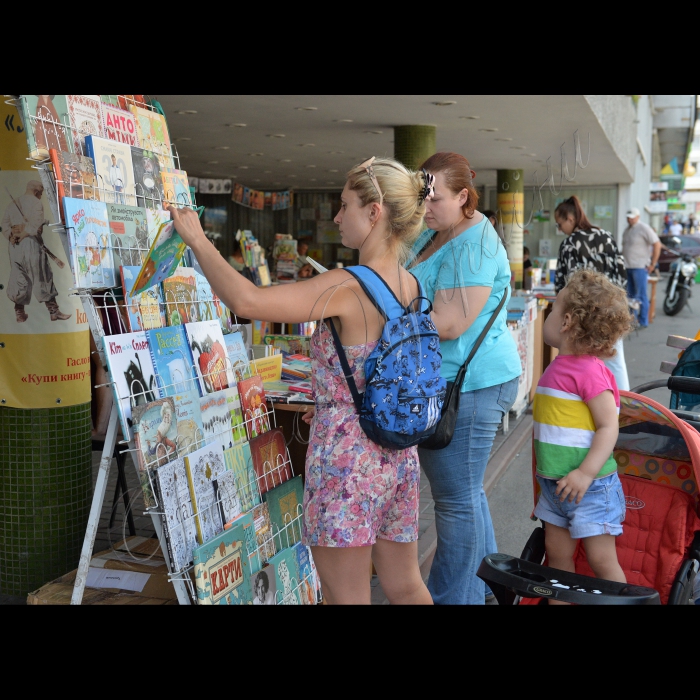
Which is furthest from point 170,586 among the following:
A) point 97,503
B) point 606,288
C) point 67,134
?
point 606,288

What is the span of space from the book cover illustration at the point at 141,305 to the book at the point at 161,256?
0.07 meters

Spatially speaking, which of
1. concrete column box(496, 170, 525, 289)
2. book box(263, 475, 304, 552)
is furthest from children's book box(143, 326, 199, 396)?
concrete column box(496, 170, 525, 289)

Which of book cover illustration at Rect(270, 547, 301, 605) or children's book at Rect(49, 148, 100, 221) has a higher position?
children's book at Rect(49, 148, 100, 221)

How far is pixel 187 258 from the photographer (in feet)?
8.80

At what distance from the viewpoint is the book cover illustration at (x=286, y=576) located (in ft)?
8.93

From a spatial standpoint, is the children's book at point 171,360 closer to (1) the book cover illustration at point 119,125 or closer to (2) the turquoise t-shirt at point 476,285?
(1) the book cover illustration at point 119,125

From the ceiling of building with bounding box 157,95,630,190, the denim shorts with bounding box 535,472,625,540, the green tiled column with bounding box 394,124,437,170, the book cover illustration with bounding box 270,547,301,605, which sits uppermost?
the ceiling of building with bounding box 157,95,630,190

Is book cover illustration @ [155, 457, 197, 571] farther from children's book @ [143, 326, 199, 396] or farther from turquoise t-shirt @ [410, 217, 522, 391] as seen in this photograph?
turquoise t-shirt @ [410, 217, 522, 391]

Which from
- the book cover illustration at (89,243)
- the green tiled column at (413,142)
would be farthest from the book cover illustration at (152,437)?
the green tiled column at (413,142)

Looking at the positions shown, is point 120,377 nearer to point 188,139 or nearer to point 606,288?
point 606,288

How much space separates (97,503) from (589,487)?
151 cm

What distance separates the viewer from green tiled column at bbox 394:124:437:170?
400 inches

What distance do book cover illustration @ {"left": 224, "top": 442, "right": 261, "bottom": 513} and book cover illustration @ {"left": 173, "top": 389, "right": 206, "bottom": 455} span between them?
0.15 m
